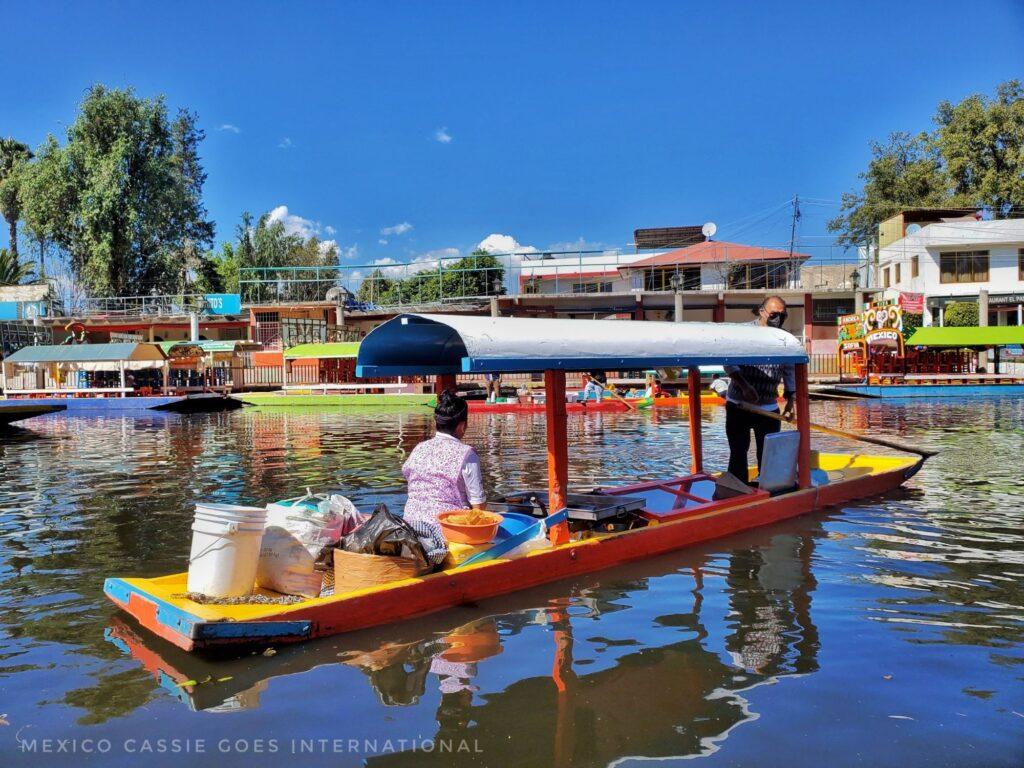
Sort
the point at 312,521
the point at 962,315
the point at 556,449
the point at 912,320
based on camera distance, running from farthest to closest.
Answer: the point at 912,320
the point at 962,315
the point at 556,449
the point at 312,521

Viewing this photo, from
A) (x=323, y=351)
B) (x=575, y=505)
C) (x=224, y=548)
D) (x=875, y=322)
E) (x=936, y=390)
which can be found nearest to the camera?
(x=224, y=548)

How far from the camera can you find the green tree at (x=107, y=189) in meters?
42.9

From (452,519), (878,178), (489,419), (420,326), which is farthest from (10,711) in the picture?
(878,178)

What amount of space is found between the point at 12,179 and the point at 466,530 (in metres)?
53.3

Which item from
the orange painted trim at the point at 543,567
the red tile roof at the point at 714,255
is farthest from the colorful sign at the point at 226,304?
the orange painted trim at the point at 543,567

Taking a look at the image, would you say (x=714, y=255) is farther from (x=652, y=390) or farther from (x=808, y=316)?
(x=652, y=390)

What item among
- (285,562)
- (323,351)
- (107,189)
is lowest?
(285,562)

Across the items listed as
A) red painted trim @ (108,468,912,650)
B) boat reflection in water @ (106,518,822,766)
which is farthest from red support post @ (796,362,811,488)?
boat reflection in water @ (106,518,822,766)

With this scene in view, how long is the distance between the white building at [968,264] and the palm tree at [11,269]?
51078 mm

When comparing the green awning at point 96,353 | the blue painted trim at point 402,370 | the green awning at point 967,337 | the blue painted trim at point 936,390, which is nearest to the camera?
the blue painted trim at point 402,370

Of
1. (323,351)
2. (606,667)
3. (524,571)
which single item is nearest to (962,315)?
(323,351)

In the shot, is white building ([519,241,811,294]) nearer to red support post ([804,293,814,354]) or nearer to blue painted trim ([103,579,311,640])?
red support post ([804,293,814,354])

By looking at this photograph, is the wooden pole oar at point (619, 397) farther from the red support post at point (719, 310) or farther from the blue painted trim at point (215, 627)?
the blue painted trim at point (215, 627)

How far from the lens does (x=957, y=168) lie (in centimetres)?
4353
